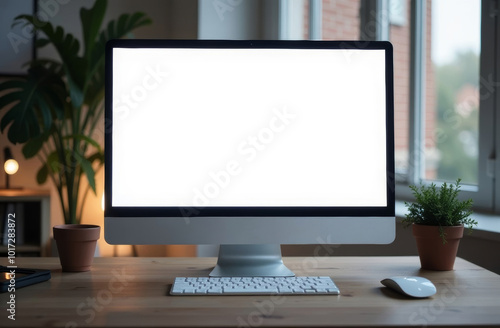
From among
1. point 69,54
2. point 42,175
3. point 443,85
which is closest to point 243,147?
point 443,85

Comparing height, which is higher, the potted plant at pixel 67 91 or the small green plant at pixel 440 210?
the potted plant at pixel 67 91

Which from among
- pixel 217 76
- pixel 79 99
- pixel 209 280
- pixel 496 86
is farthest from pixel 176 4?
pixel 209 280

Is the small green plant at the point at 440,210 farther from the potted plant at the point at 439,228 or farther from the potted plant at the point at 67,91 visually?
the potted plant at the point at 67,91

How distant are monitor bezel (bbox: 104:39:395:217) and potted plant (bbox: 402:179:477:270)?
14cm

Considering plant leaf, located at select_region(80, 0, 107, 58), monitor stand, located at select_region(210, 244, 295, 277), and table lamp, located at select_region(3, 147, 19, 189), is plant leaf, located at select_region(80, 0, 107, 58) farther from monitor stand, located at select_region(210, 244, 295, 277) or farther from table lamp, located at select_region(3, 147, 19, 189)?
monitor stand, located at select_region(210, 244, 295, 277)

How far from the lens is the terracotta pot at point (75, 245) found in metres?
1.25

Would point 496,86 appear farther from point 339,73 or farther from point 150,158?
point 150,158

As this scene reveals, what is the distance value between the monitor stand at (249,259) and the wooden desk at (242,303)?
53mm

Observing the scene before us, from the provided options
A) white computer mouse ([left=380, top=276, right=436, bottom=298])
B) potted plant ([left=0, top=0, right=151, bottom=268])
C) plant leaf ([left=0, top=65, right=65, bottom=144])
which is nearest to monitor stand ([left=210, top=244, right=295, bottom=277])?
white computer mouse ([left=380, top=276, right=436, bottom=298])

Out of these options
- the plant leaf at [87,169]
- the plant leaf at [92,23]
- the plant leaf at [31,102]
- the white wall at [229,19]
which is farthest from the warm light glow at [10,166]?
the white wall at [229,19]

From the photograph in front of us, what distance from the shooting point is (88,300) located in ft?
3.32

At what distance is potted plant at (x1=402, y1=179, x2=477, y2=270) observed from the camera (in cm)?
128

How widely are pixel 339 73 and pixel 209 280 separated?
51cm

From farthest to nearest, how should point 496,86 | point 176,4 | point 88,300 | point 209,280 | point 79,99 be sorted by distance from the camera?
point 176,4
point 79,99
point 496,86
point 209,280
point 88,300
